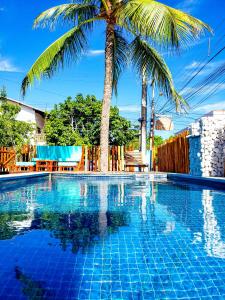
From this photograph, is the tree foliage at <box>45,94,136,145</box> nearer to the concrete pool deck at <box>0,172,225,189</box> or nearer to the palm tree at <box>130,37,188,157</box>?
the concrete pool deck at <box>0,172,225,189</box>

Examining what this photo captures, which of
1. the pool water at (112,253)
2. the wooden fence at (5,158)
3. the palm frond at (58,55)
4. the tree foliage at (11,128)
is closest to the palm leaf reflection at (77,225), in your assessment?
the pool water at (112,253)

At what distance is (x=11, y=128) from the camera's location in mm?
14539

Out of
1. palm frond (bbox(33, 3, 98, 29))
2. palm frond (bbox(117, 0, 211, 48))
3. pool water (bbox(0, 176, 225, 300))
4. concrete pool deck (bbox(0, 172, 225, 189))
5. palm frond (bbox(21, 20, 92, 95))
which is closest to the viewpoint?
pool water (bbox(0, 176, 225, 300))

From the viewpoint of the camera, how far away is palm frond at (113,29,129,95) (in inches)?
458

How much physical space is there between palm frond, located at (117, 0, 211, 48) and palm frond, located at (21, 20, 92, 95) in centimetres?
215

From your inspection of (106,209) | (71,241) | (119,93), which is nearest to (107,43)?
(119,93)

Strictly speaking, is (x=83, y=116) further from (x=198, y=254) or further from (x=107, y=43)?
(x=198, y=254)

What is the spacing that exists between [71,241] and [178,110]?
882 cm

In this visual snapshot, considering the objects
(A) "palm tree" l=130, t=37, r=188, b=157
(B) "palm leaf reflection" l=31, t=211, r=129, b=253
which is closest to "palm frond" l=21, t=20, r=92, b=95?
(A) "palm tree" l=130, t=37, r=188, b=157

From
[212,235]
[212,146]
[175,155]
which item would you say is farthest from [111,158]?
[212,235]

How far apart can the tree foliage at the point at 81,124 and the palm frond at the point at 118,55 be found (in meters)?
7.20

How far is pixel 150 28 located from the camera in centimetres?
895

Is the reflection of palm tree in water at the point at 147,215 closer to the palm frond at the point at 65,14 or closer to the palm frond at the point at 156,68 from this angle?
the palm frond at the point at 156,68

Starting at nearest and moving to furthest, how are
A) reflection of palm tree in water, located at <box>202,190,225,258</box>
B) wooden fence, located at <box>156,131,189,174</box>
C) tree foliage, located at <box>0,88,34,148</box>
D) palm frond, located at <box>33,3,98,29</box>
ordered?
reflection of palm tree in water, located at <box>202,190,225,258</box> < palm frond, located at <box>33,3,98,29</box> < wooden fence, located at <box>156,131,189,174</box> < tree foliage, located at <box>0,88,34,148</box>
